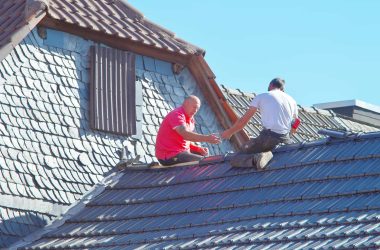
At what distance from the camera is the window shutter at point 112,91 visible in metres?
19.4

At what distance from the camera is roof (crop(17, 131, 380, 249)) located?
1396 cm

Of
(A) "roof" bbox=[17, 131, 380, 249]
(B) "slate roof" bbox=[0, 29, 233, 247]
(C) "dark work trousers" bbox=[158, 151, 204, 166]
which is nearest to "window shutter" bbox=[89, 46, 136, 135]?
(B) "slate roof" bbox=[0, 29, 233, 247]

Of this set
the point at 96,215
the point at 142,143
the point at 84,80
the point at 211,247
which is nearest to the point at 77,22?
the point at 84,80

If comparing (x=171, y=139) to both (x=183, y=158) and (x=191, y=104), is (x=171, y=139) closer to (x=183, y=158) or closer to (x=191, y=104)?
(x=183, y=158)

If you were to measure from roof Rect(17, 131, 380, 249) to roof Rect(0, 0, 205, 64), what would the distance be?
252cm

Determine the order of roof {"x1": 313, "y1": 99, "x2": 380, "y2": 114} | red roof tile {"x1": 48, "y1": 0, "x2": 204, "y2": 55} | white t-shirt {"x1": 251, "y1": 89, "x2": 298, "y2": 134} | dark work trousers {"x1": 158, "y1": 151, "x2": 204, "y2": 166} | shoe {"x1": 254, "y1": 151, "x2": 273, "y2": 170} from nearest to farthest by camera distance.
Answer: shoe {"x1": 254, "y1": 151, "x2": 273, "y2": 170} < white t-shirt {"x1": 251, "y1": 89, "x2": 298, "y2": 134} < dark work trousers {"x1": 158, "y1": 151, "x2": 204, "y2": 166} < red roof tile {"x1": 48, "y1": 0, "x2": 204, "y2": 55} < roof {"x1": 313, "y1": 99, "x2": 380, "y2": 114}

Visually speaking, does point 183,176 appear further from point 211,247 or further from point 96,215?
point 211,247

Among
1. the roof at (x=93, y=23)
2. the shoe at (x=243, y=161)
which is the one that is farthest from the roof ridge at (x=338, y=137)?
the roof at (x=93, y=23)

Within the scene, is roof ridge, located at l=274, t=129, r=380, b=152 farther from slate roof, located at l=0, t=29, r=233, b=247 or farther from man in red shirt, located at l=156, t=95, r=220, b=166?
slate roof, located at l=0, t=29, r=233, b=247

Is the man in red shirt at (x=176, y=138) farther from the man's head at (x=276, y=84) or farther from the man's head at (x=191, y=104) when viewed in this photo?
the man's head at (x=276, y=84)

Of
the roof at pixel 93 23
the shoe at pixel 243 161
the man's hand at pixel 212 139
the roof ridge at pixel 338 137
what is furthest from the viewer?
the roof at pixel 93 23

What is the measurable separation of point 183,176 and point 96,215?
1.24 m

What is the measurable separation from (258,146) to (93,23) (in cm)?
425

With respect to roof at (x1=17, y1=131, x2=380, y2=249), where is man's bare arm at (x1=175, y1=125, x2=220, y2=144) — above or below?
above
